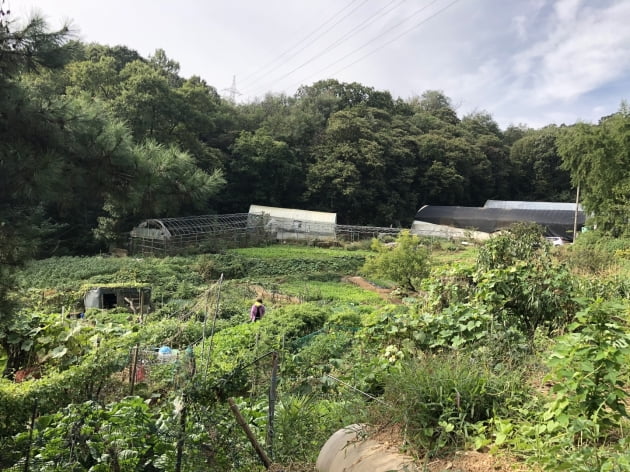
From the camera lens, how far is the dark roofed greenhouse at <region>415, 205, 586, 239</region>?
34844 millimetres

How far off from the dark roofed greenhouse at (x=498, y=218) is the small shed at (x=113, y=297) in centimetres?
2739

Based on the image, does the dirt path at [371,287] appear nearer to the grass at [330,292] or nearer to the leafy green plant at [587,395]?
the grass at [330,292]

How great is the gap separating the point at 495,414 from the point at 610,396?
30.6 inches

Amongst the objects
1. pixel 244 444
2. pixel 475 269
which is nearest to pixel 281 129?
pixel 475 269

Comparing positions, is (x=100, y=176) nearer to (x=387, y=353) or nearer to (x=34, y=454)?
(x=34, y=454)

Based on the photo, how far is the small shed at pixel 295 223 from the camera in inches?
1286

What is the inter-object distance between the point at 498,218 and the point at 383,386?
3571cm

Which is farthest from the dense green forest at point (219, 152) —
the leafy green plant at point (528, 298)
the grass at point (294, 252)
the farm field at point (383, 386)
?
the grass at point (294, 252)

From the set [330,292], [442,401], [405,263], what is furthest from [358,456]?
[330,292]

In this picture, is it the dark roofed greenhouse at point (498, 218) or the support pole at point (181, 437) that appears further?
the dark roofed greenhouse at point (498, 218)

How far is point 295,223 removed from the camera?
3325cm

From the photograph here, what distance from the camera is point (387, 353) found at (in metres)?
4.70

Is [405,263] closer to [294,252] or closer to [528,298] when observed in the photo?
[528,298]

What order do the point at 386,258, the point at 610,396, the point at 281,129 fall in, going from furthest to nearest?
1. the point at 281,129
2. the point at 386,258
3. the point at 610,396
